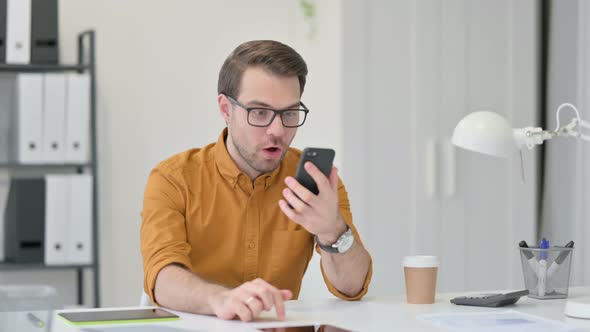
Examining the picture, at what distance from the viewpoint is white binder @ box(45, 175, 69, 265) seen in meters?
3.23

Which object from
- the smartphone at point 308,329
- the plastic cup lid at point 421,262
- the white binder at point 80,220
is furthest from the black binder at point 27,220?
the smartphone at point 308,329

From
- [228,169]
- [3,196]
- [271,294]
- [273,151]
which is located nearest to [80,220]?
[3,196]

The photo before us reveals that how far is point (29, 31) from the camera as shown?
324 centimetres

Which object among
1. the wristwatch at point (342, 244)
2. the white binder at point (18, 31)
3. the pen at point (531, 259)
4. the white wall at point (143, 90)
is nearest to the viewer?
the wristwatch at point (342, 244)

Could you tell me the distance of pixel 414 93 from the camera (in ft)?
11.1

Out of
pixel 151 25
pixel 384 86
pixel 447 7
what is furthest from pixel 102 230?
pixel 447 7

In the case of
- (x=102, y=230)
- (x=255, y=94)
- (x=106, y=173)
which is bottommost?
(x=102, y=230)

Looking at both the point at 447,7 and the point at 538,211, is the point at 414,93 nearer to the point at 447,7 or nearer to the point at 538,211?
the point at 447,7

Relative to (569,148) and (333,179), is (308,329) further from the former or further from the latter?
(569,148)

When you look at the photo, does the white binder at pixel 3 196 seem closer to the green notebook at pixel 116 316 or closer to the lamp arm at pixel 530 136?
the green notebook at pixel 116 316

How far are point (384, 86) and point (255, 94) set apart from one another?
1.39 meters

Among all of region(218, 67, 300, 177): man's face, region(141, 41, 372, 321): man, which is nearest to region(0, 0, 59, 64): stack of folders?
region(141, 41, 372, 321): man

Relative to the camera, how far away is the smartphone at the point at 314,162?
1.77m

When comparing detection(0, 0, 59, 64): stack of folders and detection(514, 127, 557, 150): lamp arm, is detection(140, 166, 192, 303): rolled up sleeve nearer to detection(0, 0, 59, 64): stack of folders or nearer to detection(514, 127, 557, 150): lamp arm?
detection(514, 127, 557, 150): lamp arm
